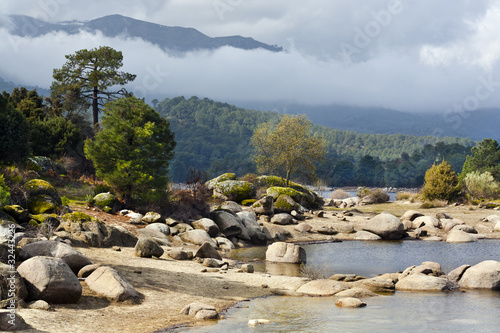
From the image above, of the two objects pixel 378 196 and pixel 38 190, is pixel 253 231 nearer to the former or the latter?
pixel 38 190

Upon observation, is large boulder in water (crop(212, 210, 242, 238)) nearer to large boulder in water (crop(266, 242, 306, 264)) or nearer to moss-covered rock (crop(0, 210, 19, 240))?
large boulder in water (crop(266, 242, 306, 264))

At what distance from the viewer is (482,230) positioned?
35.7 metres

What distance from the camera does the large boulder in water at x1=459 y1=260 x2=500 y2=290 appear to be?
17484mm

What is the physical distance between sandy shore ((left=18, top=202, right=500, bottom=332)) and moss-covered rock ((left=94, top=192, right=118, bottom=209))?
871 centimetres

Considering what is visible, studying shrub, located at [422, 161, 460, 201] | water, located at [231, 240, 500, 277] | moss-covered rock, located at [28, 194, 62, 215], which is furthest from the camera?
shrub, located at [422, 161, 460, 201]

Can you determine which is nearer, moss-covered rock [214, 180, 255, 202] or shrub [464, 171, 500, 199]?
moss-covered rock [214, 180, 255, 202]

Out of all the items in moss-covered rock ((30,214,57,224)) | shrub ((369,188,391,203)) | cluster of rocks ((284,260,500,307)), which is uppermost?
moss-covered rock ((30,214,57,224))

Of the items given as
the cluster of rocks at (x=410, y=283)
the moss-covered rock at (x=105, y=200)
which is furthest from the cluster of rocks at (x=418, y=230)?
the moss-covered rock at (x=105, y=200)

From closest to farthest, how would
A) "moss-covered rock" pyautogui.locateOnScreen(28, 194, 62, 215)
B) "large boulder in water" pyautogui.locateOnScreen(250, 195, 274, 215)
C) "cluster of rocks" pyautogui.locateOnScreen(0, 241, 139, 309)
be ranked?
1. "cluster of rocks" pyautogui.locateOnScreen(0, 241, 139, 309)
2. "moss-covered rock" pyautogui.locateOnScreen(28, 194, 62, 215)
3. "large boulder in water" pyautogui.locateOnScreen(250, 195, 274, 215)

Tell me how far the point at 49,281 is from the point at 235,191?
32401mm

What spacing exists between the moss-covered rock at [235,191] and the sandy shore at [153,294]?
23616 millimetres

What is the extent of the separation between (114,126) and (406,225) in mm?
22300

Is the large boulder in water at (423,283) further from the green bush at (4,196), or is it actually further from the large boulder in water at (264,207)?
the large boulder in water at (264,207)

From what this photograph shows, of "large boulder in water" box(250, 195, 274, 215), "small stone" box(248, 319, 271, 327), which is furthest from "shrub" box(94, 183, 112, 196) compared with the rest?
"small stone" box(248, 319, 271, 327)
